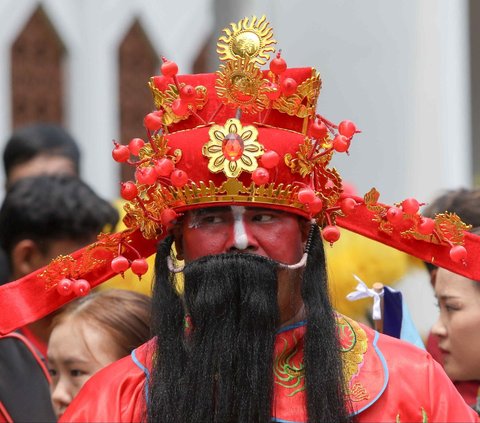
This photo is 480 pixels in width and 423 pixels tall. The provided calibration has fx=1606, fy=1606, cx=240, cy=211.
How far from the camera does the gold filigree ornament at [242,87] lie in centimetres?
363

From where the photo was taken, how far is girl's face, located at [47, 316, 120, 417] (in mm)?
4312

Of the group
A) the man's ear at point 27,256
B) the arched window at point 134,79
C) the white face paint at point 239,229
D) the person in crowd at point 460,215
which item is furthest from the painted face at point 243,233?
the arched window at point 134,79

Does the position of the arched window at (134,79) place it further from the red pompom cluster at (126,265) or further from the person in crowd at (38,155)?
the red pompom cluster at (126,265)

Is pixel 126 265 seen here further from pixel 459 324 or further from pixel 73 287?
pixel 459 324

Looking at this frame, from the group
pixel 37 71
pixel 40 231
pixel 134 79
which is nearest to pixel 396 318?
pixel 40 231

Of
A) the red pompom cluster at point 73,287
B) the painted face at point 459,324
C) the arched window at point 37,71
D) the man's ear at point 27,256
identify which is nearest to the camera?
the red pompom cluster at point 73,287

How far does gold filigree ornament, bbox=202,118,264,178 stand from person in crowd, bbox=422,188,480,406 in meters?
0.81

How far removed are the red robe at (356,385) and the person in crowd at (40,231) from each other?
0.92 m

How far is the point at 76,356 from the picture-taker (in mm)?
4324

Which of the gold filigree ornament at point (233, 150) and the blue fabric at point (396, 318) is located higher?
the gold filigree ornament at point (233, 150)

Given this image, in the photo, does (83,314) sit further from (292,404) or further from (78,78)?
(78,78)

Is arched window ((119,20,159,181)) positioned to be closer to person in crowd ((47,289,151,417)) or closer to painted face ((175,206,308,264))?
person in crowd ((47,289,151,417))

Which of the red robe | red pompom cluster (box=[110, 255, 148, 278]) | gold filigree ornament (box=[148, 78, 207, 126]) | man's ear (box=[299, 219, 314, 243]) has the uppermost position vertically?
gold filigree ornament (box=[148, 78, 207, 126])

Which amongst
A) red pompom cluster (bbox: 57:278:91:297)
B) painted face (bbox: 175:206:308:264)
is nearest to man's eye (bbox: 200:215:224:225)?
painted face (bbox: 175:206:308:264)
